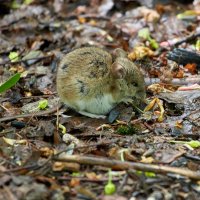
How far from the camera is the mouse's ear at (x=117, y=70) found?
6164 millimetres

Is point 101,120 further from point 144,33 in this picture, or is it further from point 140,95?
point 144,33

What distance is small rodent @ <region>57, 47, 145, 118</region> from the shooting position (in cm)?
609

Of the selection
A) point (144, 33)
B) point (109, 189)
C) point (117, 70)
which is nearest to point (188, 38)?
point (144, 33)

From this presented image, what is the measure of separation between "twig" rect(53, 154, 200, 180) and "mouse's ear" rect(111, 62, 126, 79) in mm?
1585

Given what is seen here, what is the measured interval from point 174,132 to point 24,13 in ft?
17.1

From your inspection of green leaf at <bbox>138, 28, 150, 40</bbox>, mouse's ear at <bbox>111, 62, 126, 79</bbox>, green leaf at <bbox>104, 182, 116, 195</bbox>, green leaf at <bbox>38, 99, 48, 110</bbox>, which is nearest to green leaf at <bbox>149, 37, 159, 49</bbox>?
green leaf at <bbox>138, 28, 150, 40</bbox>

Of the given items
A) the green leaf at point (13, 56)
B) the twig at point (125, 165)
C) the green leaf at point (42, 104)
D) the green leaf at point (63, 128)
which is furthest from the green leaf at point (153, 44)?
the twig at point (125, 165)

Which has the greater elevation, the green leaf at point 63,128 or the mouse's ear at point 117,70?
the mouse's ear at point 117,70

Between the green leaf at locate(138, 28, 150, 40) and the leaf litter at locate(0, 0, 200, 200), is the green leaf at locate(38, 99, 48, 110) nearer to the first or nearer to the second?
the leaf litter at locate(0, 0, 200, 200)

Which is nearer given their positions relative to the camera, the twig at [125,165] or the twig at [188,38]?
the twig at [125,165]

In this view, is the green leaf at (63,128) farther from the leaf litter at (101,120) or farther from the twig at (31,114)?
the twig at (31,114)

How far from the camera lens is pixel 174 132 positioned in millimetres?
5938

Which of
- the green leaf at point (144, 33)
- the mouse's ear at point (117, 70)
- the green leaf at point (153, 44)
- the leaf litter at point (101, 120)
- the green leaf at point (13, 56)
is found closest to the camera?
the leaf litter at point (101, 120)

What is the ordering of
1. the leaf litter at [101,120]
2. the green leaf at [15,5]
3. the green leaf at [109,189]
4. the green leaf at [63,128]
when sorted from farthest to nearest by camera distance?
the green leaf at [15,5]
the green leaf at [63,128]
the leaf litter at [101,120]
the green leaf at [109,189]
